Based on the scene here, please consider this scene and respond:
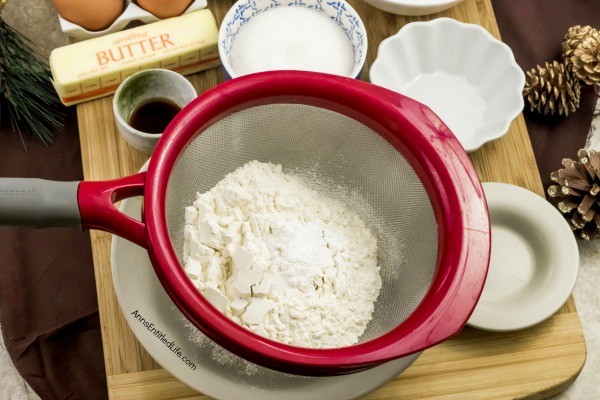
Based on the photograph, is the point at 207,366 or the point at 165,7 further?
the point at 165,7

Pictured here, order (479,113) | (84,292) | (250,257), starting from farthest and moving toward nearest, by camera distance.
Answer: (84,292) → (479,113) → (250,257)

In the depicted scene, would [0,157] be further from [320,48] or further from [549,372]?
[549,372]

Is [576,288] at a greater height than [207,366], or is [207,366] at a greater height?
[207,366]

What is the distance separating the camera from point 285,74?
0.68 m

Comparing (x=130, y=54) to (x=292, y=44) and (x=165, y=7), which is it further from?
(x=292, y=44)

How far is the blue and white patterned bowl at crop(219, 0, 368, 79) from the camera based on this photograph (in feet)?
2.81

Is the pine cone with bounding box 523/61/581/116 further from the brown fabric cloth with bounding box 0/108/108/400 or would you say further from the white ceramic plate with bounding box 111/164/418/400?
the brown fabric cloth with bounding box 0/108/108/400

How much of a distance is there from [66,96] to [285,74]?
1.06 ft

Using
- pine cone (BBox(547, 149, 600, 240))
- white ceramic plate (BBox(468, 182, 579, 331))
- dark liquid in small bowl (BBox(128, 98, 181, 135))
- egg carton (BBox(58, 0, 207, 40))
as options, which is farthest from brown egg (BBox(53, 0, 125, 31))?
pine cone (BBox(547, 149, 600, 240))

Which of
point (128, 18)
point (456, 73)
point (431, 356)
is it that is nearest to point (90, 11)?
point (128, 18)

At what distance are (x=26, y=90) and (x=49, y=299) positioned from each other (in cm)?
31

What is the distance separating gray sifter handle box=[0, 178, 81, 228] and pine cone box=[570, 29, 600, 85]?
75 centimetres

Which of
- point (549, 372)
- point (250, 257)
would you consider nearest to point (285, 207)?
point (250, 257)

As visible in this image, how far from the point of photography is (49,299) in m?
1.04
